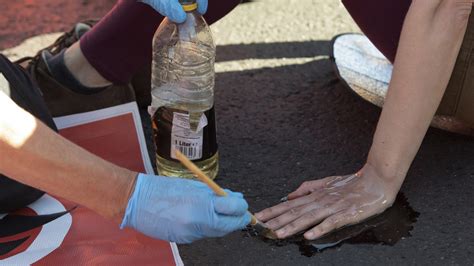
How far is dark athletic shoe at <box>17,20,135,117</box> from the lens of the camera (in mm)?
1945

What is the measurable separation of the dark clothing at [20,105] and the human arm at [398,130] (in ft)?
1.91

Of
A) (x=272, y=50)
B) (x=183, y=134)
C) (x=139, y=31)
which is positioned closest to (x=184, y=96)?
(x=183, y=134)

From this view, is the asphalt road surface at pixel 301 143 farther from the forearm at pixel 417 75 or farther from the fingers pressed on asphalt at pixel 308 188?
the forearm at pixel 417 75

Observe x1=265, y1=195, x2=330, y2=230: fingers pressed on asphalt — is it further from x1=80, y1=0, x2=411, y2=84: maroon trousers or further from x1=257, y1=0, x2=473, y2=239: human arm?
x1=80, y1=0, x2=411, y2=84: maroon trousers

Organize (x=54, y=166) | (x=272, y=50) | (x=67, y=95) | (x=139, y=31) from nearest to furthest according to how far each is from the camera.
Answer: (x=54, y=166)
(x=139, y=31)
(x=67, y=95)
(x=272, y=50)

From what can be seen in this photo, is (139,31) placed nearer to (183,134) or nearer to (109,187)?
(183,134)

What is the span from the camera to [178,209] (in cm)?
129

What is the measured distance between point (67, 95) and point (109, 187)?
2.51 feet

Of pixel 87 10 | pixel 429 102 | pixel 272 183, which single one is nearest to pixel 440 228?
pixel 429 102

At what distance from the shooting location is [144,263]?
1.51 meters

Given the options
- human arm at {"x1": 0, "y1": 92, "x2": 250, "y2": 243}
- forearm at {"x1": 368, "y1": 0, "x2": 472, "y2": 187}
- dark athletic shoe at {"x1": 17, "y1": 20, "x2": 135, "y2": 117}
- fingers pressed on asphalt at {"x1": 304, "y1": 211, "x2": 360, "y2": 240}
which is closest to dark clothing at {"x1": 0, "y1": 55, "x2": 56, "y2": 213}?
dark athletic shoe at {"x1": 17, "y1": 20, "x2": 135, "y2": 117}

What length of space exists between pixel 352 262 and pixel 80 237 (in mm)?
649

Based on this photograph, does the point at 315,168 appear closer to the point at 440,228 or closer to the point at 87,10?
the point at 440,228

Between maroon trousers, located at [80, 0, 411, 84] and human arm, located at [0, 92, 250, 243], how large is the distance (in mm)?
626
